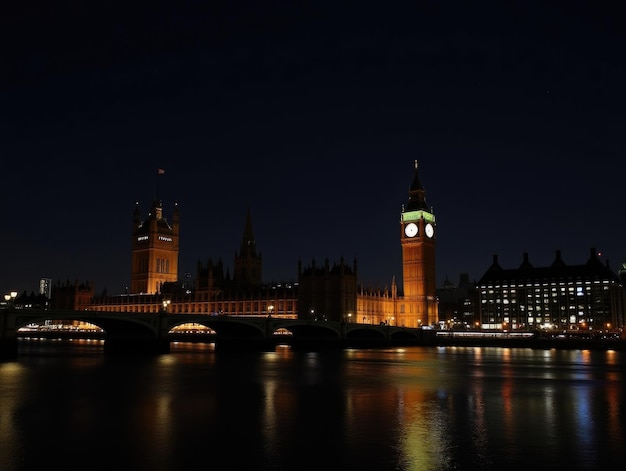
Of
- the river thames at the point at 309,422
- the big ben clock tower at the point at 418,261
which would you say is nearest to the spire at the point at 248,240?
the big ben clock tower at the point at 418,261

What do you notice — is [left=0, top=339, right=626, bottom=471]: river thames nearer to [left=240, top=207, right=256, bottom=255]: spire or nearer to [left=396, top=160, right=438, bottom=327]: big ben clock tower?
[left=396, top=160, right=438, bottom=327]: big ben clock tower

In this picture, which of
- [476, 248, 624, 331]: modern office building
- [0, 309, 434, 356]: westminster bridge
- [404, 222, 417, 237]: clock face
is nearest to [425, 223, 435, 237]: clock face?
[404, 222, 417, 237]: clock face

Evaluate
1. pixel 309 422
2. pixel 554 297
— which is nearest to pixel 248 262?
pixel 554 297

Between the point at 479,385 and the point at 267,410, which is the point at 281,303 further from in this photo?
the point at 267,410

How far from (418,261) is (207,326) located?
6658 cm

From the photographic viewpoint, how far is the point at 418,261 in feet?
453

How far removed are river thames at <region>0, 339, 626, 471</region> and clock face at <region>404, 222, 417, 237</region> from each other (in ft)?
327

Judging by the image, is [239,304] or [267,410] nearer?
[267,410]

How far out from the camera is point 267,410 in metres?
26.3

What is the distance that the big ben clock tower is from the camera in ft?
441

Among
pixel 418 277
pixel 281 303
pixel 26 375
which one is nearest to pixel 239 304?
pixel 281 303

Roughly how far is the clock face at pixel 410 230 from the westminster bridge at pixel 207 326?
34.4m

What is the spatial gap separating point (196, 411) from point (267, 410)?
8.87 feet

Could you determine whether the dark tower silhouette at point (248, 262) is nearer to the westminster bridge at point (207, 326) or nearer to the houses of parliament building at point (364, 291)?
the houses of parliament building at point (364, 291)
